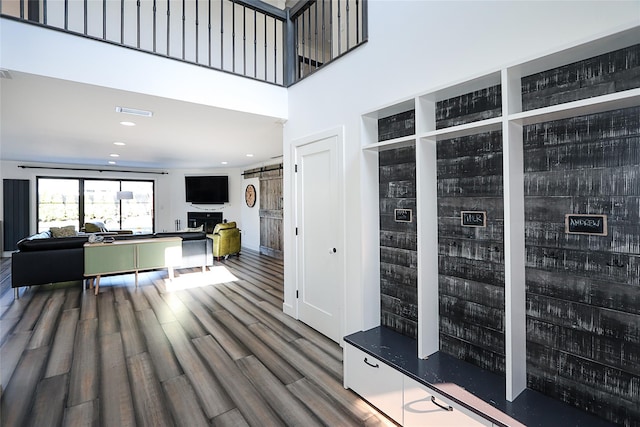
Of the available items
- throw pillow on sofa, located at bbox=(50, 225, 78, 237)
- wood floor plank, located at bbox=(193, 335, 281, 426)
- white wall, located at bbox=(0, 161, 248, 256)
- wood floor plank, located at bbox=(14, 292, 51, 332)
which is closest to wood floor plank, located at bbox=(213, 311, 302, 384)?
wood floor plank, located at bbox=(193, 335, 281, 426)

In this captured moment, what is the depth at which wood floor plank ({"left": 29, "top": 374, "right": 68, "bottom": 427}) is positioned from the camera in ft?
6.09

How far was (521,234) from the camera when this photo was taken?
154 cm

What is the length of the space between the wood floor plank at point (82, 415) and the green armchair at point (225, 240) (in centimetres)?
498

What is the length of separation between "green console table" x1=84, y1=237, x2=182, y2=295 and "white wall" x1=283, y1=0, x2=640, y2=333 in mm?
2864

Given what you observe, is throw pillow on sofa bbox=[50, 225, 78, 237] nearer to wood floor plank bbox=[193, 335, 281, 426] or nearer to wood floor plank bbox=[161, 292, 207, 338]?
wood floor plank bbox=[161, 292, 207, 338]

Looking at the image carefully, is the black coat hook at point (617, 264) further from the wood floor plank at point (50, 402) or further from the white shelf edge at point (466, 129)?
the wood floor plank at point (50, 402)

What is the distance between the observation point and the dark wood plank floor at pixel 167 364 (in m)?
1.93

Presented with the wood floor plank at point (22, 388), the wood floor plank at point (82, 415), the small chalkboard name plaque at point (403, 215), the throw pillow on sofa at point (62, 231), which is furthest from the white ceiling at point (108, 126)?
the wood floor plank at point (82, 415)

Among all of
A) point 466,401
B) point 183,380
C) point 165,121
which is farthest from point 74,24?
point 466,401

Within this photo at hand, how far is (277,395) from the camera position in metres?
2.11

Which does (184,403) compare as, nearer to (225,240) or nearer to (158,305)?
(158,305)

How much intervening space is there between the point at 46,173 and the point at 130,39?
5634 mm

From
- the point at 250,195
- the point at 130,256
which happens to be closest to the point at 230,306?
the point at 130,256

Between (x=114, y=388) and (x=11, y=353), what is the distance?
4.54 feet
